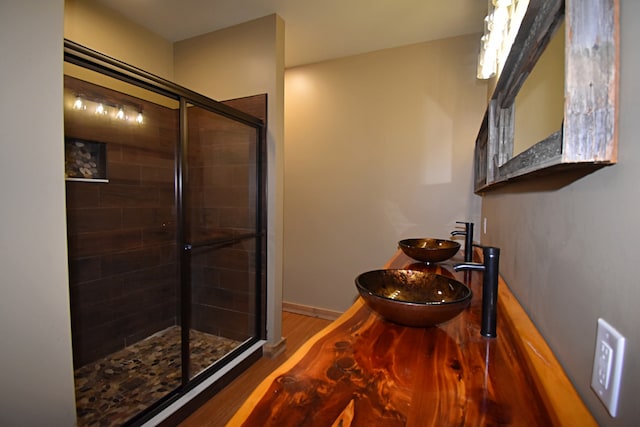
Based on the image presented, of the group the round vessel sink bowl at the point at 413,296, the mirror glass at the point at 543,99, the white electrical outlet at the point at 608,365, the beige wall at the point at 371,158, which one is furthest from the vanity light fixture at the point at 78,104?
the white electrical outlet at the point at 608,365

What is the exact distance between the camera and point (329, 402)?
569 millimetres

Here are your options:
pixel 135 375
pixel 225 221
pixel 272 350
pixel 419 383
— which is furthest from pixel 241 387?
pixel 419 383

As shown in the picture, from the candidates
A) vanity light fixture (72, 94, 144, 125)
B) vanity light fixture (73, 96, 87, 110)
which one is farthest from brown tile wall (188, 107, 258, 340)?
vanity light fixture (73, 96, 87, 110)

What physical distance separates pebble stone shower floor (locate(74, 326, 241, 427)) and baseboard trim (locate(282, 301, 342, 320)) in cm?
91

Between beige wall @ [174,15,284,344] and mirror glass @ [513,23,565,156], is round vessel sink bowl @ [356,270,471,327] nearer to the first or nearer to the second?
mirror glass @ [513,23,565,156]

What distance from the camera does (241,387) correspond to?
2.08 meters

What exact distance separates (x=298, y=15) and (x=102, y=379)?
123 inches

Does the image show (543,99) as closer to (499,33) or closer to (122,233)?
(499,33)

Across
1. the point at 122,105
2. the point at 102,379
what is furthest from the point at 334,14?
the point at 102,379

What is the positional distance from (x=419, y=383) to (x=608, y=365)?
33 centimetres

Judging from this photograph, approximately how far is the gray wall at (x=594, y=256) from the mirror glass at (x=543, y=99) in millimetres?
129

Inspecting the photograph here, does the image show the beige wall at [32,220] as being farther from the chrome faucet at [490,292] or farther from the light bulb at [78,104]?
the chrome faucet at [490,292]

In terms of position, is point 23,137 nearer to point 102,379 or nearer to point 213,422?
point 213,422

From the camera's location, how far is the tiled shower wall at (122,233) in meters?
2.20
